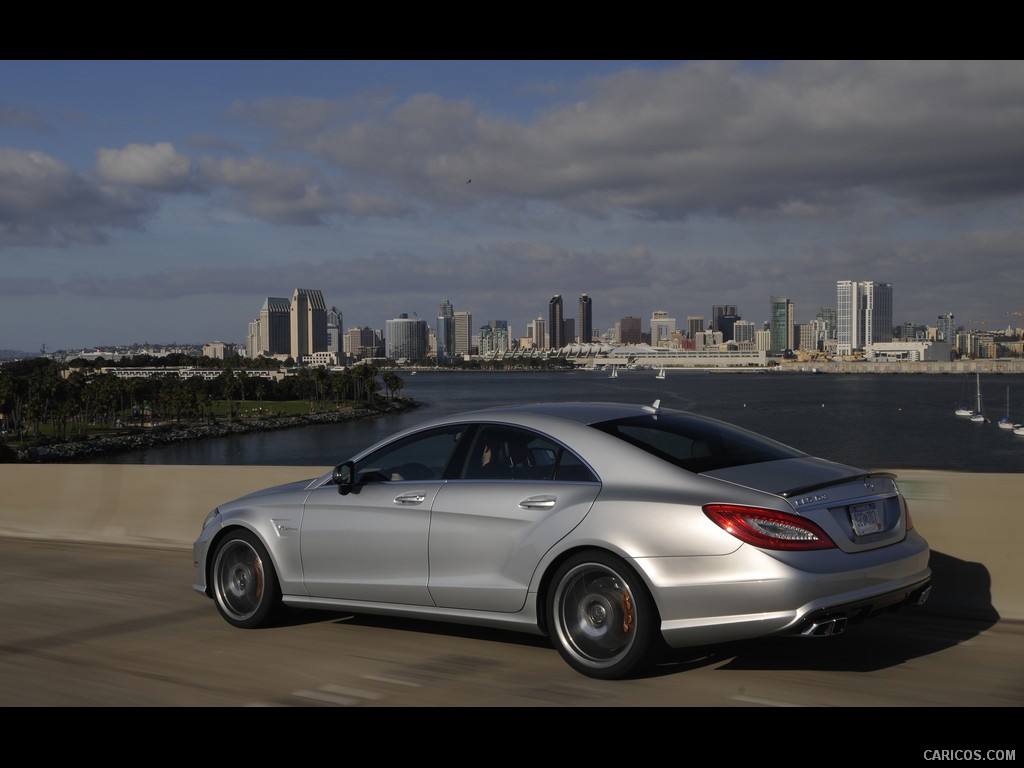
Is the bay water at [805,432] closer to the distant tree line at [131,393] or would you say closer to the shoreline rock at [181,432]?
the shoreline rock at [181,432]

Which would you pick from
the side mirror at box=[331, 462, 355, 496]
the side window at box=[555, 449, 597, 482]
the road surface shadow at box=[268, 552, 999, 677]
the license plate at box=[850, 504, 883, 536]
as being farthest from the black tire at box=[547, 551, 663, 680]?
the side mirror at box=[331, 462, 355, 496]

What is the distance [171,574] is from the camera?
366 inches

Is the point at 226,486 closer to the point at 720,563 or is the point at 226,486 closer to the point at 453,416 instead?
the point at 453,416

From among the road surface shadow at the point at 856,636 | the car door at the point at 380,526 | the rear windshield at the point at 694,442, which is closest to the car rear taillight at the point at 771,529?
the rear windshield at the point at 694,442

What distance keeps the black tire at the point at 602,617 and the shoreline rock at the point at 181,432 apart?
10286 centimetres

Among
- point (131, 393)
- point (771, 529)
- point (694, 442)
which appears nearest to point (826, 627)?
point (771, 529)

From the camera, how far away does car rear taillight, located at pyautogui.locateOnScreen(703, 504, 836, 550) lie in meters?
5.06

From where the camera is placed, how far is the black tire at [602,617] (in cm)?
533

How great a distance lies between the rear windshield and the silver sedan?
16 millimetres

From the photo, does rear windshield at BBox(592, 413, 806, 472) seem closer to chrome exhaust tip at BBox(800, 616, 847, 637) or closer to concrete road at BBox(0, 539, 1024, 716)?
chrome exhaust tip at BBox(800, 616, 847, 637)

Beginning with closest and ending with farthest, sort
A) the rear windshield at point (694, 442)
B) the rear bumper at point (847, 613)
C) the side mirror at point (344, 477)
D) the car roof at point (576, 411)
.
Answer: the rear bumper at point (847, 613)
the rear windshield at point (694, 442)
the car roof at point (576, 411)
the side mirror at point (344, 477)

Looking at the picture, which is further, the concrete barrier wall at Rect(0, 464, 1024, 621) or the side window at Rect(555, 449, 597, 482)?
the concrete barrier wall at Rect(0, 464, 1024, 621)
